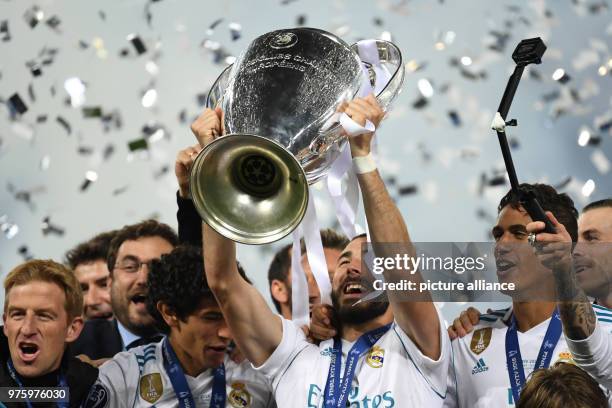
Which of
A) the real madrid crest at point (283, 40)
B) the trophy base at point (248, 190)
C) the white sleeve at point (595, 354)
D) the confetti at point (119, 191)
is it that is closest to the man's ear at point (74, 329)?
the confetti at point (119, 191)

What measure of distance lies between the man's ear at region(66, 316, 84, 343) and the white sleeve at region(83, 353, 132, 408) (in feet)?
0.48

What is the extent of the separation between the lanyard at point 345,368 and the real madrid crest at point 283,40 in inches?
35.4

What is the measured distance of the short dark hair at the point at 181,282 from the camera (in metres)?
3.31

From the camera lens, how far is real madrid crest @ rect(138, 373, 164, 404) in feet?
10.6

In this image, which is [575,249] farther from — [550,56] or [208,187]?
[208,187]

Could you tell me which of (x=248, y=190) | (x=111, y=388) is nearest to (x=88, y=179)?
(x=111, y=388)

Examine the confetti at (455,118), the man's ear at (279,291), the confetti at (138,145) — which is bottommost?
the man's ear at (279,291)

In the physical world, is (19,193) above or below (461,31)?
below

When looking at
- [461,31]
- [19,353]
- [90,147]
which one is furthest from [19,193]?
[461,31]

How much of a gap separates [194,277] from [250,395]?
419 mm

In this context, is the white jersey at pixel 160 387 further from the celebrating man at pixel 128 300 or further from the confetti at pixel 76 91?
the confetti at pixel 76 91

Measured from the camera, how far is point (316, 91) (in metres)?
2.72

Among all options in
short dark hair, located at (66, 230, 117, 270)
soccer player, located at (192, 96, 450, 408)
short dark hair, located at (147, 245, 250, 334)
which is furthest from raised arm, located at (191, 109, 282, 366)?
short dark hair, located at (66, 230, 117, 270)

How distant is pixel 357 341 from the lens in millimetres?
3076
